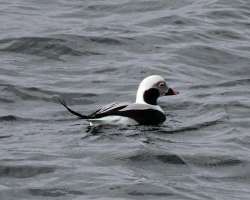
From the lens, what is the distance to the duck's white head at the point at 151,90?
559 inches

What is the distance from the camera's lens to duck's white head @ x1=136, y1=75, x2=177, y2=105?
46.5 feet

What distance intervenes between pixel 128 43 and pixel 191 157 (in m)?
7.18

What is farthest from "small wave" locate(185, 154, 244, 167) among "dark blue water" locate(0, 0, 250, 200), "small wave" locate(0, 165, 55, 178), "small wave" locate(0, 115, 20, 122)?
"small wave" locate(0, 115, 20, 122)

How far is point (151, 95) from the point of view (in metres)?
14.2

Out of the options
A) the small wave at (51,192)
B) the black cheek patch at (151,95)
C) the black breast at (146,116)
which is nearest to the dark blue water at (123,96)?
the small wave at (51,192)

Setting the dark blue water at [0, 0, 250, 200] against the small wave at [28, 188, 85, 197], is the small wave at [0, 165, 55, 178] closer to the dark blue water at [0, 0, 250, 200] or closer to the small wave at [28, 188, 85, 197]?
the dark blue water at [0, 0, 250, 200]

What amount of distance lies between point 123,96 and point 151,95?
1361 mm

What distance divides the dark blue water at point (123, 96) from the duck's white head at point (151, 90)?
14.3 inches

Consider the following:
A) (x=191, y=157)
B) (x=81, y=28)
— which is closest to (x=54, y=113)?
(x=191, y=157)

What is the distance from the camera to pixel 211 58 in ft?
59.3

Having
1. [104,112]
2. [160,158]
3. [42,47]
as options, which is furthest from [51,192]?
[42,47]

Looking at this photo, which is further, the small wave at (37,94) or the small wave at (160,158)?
the small wave at (37,94)

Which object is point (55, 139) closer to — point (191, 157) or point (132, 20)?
point (191, 157)

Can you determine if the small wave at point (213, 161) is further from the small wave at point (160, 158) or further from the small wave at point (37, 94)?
the small wave at point (37, 94)
